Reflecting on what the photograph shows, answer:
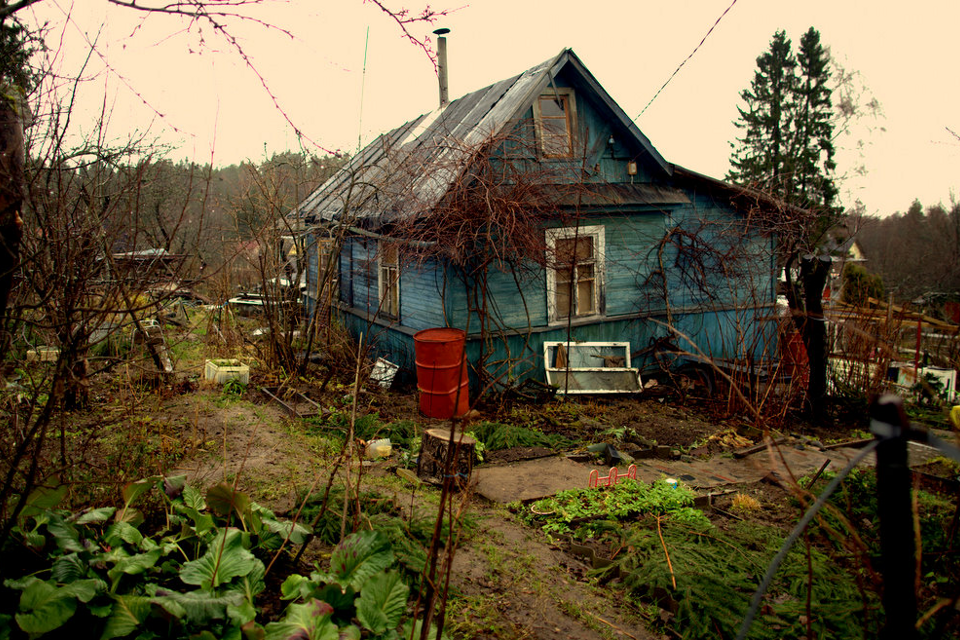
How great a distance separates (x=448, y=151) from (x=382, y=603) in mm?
7613

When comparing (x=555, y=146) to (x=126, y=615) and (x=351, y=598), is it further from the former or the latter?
(x=126, y=615)

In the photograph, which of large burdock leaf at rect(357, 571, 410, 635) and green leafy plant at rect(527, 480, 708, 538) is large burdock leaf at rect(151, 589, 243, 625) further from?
green leafy plant at rect(527, 480, 708, 538)

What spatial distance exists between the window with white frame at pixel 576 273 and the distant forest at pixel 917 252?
14.7 meters

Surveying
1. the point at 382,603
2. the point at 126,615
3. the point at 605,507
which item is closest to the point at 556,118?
the point at 605,507

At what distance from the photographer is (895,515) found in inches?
51.3

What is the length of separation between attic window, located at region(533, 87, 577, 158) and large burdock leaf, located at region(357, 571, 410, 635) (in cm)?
825

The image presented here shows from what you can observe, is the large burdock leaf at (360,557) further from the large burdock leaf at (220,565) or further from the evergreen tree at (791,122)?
the evergreen tree at (791,122)

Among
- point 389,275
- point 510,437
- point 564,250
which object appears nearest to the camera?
point 510,437

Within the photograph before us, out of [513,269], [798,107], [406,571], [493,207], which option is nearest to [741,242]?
[513,269]

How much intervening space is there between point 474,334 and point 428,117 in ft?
24.0

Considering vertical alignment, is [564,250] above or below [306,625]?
above

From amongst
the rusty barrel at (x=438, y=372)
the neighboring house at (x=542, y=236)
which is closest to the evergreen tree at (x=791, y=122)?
the neighboring house at (x=542, y=236)

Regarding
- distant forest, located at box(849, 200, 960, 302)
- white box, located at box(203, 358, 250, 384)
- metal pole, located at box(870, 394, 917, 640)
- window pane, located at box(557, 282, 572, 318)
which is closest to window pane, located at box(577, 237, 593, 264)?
window pane, located at box(557, 282, 572, 318)

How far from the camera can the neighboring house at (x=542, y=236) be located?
29.0ft
